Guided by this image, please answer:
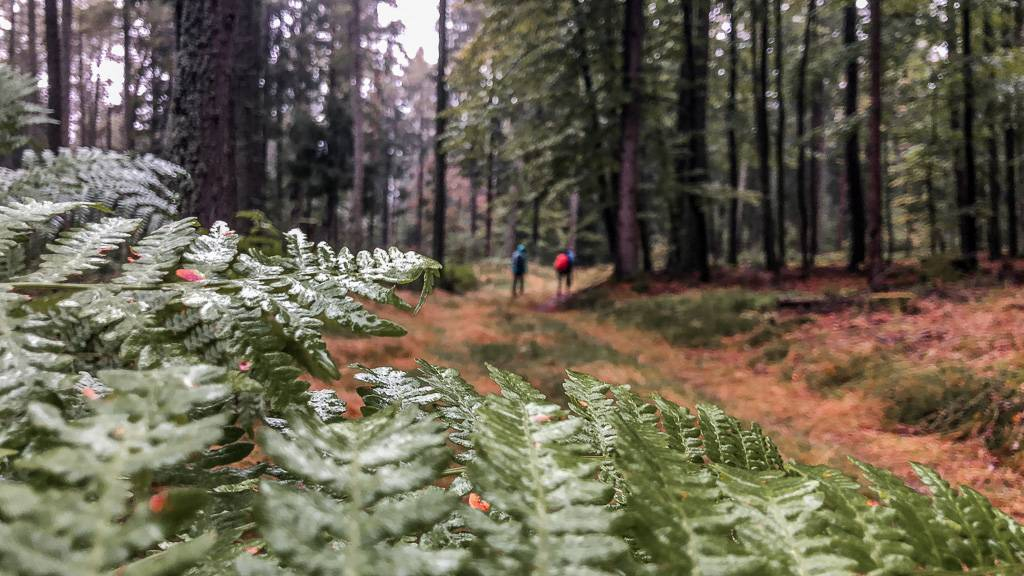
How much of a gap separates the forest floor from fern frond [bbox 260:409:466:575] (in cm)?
204

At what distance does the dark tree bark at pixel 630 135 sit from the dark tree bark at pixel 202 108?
8752 mm

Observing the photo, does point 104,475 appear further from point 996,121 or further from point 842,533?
point 996,121

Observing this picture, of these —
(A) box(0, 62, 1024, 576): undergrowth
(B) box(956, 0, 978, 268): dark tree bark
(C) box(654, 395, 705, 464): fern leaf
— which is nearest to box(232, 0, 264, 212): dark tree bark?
(A) box(0, 62, 1024, 576): undergrowth

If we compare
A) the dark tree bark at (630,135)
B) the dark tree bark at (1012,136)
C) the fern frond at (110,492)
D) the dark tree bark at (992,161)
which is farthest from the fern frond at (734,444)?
the dark tree bark at (1012,136)

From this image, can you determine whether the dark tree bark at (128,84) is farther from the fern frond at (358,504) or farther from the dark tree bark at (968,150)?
the dark tree bark at (968,150)

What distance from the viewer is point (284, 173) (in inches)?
884

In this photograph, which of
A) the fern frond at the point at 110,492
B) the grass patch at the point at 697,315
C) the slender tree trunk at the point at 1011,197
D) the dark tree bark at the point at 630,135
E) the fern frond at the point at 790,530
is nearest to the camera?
the fern frond at the point at 110,492

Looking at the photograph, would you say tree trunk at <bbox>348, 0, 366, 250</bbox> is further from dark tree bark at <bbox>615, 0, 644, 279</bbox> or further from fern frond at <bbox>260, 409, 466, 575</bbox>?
fern frond at <bbox>260, 409, 466, 575</bbox>

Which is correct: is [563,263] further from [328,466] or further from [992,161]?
[328,466]

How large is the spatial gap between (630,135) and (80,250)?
11.1 metres

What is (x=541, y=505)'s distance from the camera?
1.71 ft

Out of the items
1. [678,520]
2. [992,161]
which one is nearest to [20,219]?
[678,520]

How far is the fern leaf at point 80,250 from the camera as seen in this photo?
0.80 m

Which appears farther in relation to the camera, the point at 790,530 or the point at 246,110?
the point at 246,110
